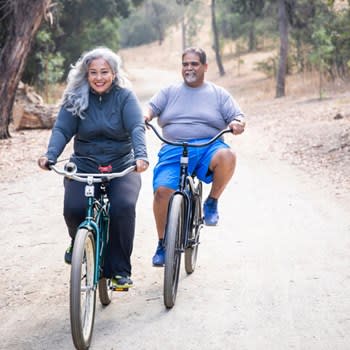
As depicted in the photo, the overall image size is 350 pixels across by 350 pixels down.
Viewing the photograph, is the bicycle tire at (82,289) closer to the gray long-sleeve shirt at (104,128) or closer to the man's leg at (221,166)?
the gray long-sleeve shirt at (104,128)

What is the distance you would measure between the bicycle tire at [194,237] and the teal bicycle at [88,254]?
973 millimetres

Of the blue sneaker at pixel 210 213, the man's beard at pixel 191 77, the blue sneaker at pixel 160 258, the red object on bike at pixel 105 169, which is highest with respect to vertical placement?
the man's beard at pixel 191 77

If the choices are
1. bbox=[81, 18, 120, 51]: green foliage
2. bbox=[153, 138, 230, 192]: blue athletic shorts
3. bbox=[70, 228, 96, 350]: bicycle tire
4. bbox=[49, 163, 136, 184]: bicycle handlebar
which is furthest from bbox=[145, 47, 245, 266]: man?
bbox=[81, 18, 120, 51]: green foliage

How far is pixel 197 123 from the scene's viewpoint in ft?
18.5

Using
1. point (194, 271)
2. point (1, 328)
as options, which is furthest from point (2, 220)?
point (1, 328)

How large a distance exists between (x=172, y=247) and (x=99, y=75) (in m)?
1.26

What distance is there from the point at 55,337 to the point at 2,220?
398 cm

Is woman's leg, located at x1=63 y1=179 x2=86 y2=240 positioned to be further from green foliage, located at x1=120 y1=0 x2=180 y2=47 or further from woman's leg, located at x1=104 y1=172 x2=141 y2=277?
green foliage, located at x1=120 y1=0 x2=180 y2=47

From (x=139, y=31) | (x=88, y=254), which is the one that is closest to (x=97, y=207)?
(x=88, y=254)

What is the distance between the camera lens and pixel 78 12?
105ft

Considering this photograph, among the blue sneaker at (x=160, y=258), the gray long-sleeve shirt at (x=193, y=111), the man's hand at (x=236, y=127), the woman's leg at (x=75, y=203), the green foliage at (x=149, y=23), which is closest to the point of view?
the woman's leg at (x=75, y=203)

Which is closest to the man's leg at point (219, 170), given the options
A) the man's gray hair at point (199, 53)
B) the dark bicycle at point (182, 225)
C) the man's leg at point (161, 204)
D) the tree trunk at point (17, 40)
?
the dark bicycle at point (182, 225)

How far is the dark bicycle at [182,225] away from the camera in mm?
4785

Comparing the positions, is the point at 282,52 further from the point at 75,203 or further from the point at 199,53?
the point at 75,203
